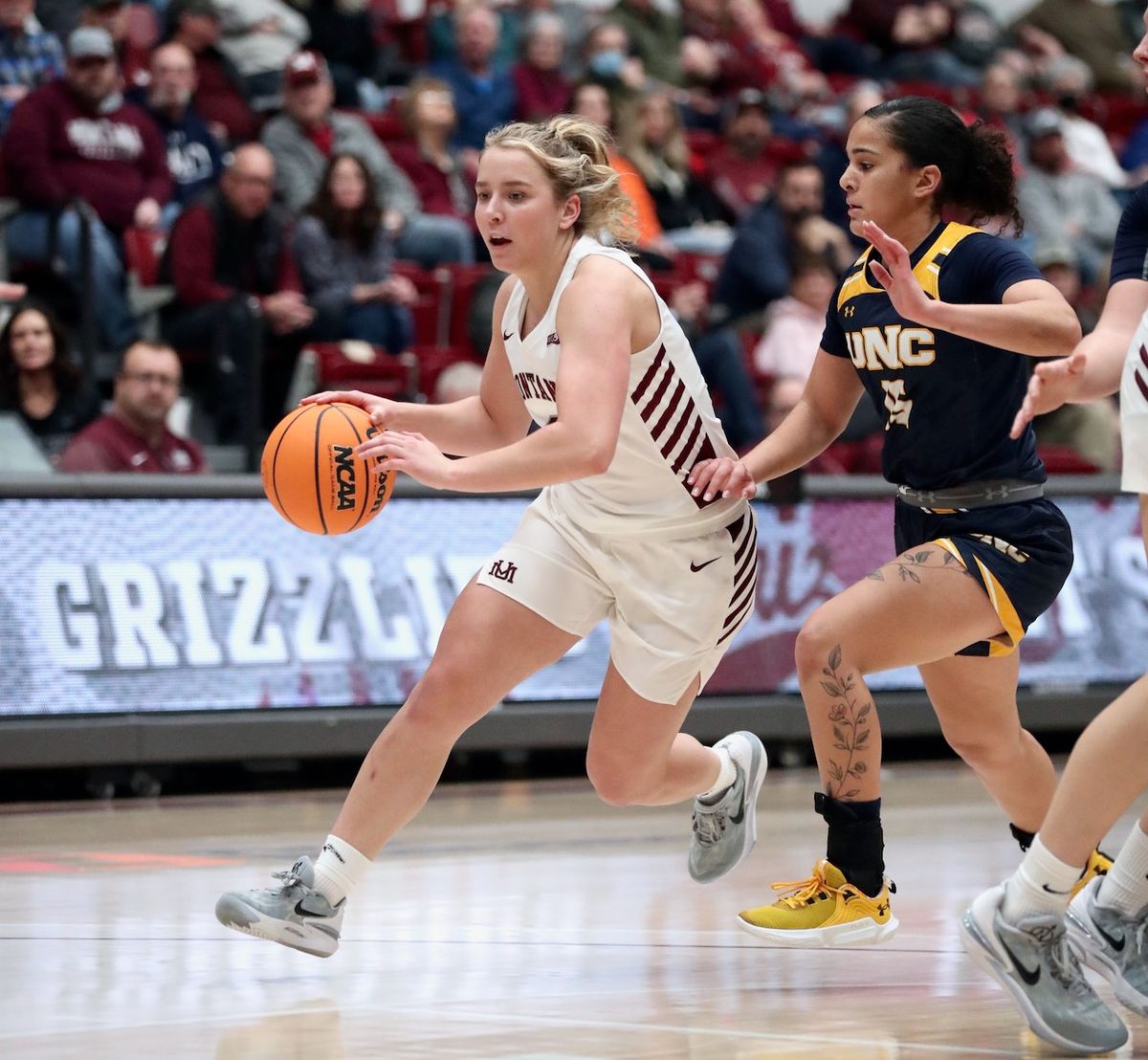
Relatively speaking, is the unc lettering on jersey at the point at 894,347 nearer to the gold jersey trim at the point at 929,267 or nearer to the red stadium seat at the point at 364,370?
the gold jersey trim at the point at 929,267

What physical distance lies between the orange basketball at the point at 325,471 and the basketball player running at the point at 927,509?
81 centimetres

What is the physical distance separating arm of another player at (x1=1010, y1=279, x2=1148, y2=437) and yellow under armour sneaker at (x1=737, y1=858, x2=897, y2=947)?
4.22 ft

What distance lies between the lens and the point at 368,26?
13500 millimetres

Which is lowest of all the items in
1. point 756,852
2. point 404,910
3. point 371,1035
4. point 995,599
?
point 756,852

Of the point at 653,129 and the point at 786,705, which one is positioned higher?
the point at 653,129

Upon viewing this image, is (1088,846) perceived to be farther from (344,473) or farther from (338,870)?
(344,473)

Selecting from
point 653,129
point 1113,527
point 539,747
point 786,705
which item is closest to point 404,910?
point 539,747

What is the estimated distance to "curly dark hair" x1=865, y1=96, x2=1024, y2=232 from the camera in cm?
482

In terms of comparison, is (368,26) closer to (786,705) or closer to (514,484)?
(786,705)

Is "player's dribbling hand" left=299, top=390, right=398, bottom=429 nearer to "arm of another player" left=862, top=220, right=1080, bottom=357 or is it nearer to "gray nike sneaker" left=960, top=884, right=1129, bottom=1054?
"arm of another player" left=862, top=220, right=1080, bottom=357

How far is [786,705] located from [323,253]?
3.44 metres

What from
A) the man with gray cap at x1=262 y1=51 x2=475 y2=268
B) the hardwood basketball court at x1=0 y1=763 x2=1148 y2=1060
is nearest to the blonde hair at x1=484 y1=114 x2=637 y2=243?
the hardwood basketball court at x1=0 y1=763 x2=1148 y2=1060

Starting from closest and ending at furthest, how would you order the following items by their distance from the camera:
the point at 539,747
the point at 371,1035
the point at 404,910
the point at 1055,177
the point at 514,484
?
the point at 371,1035
the point at 514,484
the point at 404,910
the point at 539,747
the point at 1055,177

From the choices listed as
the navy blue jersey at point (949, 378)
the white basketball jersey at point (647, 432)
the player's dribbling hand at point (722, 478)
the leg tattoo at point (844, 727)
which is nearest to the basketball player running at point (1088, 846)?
the navy blue jersey at point (949, 378)
